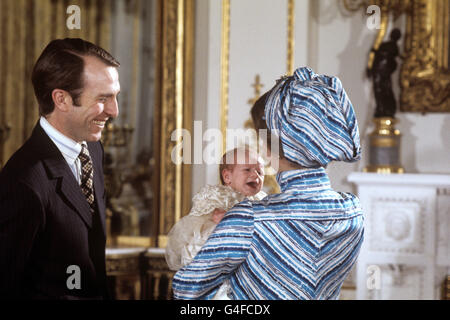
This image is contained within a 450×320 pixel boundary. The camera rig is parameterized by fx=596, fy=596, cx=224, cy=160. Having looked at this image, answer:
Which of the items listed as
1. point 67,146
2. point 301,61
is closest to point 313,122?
point 67,146

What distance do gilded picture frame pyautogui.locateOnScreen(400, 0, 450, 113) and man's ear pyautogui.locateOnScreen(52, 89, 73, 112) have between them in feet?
9.68

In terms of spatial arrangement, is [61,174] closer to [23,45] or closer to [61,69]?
[61,69]

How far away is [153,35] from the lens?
459 cm

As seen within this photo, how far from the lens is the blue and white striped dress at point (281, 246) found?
120 centimetres

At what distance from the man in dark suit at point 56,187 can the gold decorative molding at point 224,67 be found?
2326 mm

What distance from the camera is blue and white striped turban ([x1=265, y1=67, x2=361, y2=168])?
3.92ft

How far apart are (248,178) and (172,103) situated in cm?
213

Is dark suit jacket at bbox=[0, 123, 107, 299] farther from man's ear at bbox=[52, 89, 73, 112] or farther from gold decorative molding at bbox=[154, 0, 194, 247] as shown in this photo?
gold decorative molding at bbox=[154, 0, 194, 247]

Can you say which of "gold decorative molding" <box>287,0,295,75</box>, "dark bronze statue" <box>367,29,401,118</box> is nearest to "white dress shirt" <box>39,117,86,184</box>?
"gold decorative molding" <box>287,0,295,75</box>

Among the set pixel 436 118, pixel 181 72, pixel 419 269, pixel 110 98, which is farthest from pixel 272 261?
pixel 436 118

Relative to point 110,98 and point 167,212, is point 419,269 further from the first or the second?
point 110,98

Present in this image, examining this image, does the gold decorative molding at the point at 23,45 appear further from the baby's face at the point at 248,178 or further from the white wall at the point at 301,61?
the baby's face at the point at 248,178
